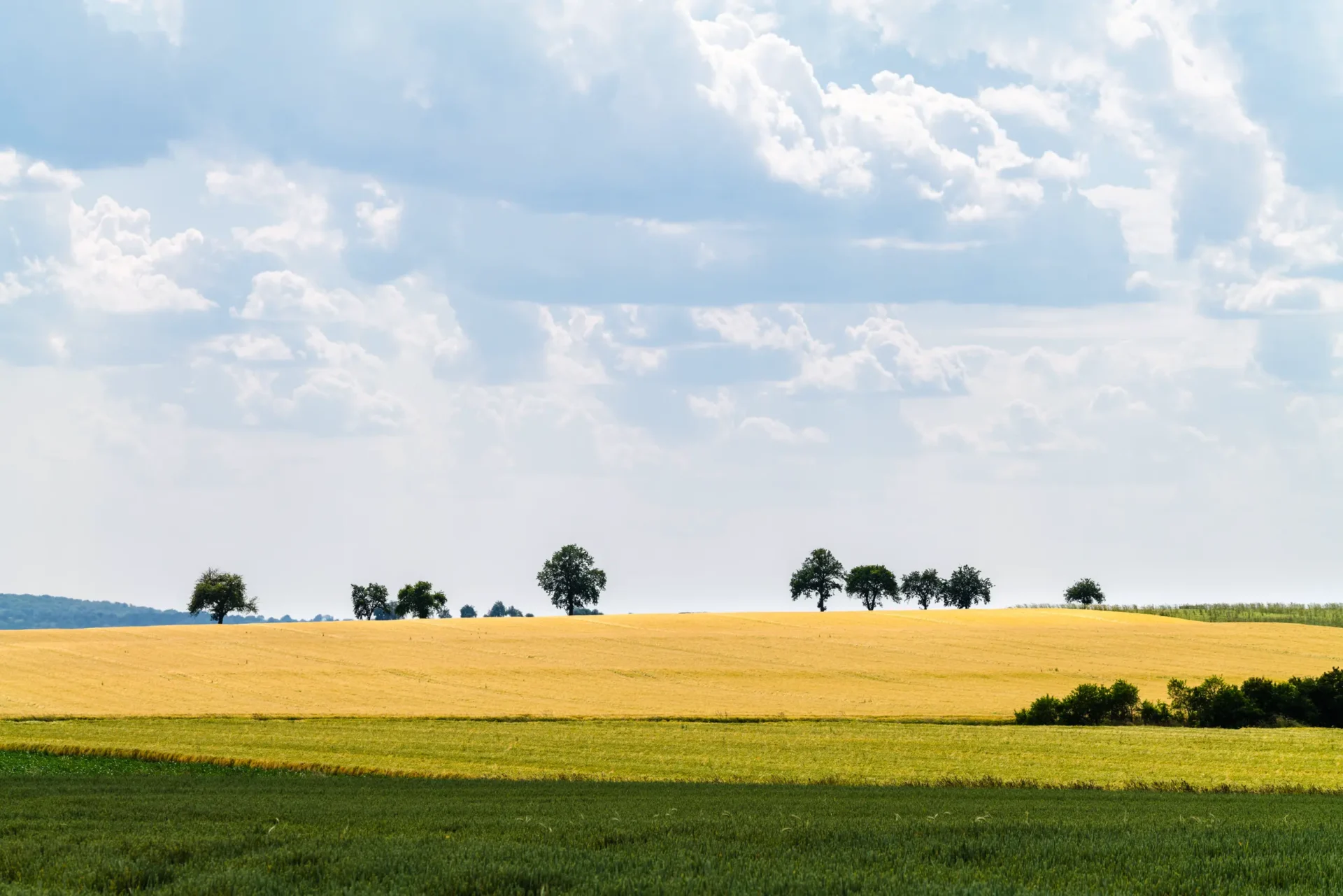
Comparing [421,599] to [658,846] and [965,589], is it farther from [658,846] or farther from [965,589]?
[658,846]

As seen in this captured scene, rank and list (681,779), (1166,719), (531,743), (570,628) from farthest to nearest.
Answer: (570,628)
(1166,719)
(531,743)
(681,779)

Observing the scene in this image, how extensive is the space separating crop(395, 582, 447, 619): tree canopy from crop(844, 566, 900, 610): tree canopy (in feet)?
183

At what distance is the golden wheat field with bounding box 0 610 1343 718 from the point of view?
180 ft

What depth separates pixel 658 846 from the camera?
13875mm

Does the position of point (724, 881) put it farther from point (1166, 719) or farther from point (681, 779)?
point (1166, 719)

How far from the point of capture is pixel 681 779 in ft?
107

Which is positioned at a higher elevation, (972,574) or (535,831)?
(972,574)

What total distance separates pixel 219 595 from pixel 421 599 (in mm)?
29739

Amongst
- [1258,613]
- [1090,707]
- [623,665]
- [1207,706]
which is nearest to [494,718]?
[623,665]

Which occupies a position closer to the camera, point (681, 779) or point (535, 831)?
point (535, 831)

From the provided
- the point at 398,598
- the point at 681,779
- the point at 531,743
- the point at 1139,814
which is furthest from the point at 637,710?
the point at 398,598

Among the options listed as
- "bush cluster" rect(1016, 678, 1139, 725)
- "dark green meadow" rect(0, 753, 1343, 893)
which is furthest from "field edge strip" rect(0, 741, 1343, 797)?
"bush cluster" rect(1016, 678, 1139, 725)

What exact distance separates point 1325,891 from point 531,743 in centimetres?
3234

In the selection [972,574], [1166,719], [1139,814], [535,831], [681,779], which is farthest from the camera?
[972,574]
